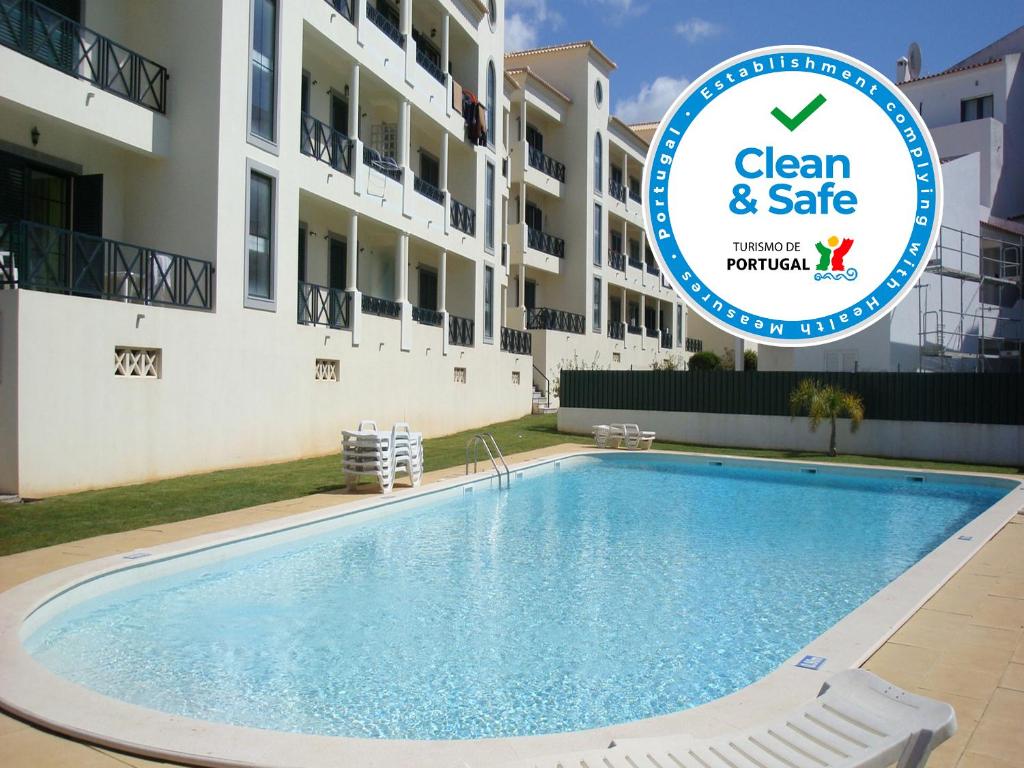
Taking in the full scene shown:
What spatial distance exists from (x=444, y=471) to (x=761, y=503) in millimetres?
5371

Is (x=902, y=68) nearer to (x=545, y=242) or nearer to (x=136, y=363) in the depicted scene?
(x=545, y=242)

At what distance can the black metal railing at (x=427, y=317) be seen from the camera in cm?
2145

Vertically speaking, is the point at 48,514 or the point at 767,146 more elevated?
the point at 767,146

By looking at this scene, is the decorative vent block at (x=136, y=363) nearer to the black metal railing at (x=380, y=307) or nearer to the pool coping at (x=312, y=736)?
the pool coping at (x=312, y=736)

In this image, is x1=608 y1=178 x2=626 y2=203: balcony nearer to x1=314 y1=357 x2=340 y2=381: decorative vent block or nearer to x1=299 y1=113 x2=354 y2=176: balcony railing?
x1=299 y1=113 x2=354 y2=176: balcony railing

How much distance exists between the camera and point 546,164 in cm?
3192

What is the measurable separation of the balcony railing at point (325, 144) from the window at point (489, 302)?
26.0 ft

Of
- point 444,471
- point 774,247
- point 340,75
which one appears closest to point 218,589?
point 444,471

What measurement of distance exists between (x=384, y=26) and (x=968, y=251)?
19.7 metres

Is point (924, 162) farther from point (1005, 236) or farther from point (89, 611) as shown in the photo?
point (1005, 236)

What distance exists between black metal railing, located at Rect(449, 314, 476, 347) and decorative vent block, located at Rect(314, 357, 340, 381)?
5.99m

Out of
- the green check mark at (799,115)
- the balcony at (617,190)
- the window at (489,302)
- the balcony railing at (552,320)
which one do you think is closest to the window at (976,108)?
the balcony at (617,190)

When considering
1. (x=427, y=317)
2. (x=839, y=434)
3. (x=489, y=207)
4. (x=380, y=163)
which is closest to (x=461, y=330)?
(x=427, y=317)

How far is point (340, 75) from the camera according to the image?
1914cm
